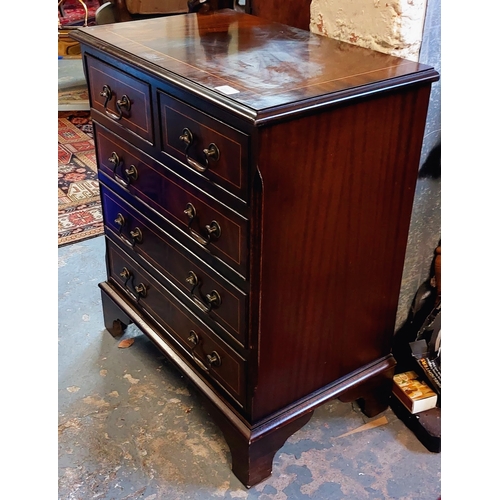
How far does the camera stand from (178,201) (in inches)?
55.9

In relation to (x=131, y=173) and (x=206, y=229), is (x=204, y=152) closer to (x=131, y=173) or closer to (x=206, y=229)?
(x=206, y=229)

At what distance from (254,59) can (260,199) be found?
38 cm

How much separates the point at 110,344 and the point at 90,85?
86 cm

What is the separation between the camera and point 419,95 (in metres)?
1.27

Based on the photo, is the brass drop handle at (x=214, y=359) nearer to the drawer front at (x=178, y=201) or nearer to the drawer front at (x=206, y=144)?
the drawer front at (x=178, y=201)

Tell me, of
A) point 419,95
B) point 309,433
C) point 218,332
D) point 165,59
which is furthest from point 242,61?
point 309,433

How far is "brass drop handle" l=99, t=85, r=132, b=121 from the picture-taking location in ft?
4.82

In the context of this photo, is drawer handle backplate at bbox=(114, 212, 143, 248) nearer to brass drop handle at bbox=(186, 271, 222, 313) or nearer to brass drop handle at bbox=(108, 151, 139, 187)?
brass drop handle at bbox=(108, 151, 139, 187)

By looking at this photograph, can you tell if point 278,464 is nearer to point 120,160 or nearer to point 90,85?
point 120,160

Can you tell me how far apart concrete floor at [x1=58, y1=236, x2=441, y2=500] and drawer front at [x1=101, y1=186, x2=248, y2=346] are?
40 cm

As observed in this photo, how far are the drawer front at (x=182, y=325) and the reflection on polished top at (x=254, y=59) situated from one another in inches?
24.4

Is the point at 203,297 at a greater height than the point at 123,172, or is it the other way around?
the point at 123,172

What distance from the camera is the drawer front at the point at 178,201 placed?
49.2 inches

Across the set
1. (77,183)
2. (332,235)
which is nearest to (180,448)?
(332,235)
